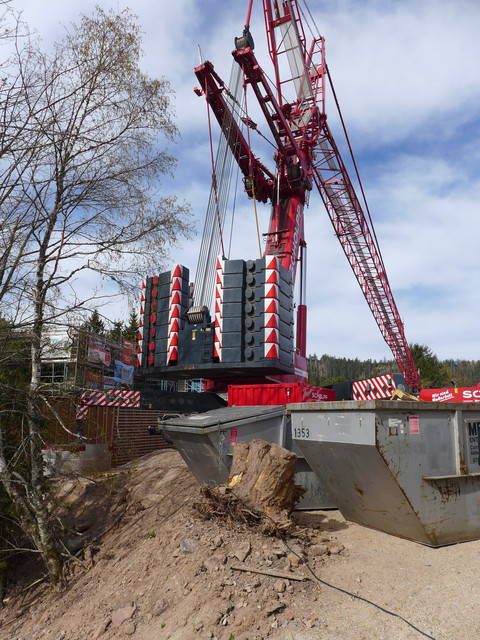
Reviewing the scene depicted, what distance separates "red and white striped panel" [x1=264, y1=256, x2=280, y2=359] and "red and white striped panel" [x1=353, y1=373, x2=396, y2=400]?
5.81 meters

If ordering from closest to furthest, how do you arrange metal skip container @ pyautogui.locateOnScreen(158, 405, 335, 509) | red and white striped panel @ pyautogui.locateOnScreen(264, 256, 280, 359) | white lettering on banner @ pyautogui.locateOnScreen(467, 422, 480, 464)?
1. white lettering on banner @ pyautogui.locateOnScreen(467, 422, 480, 464)
2. metal skip container @ pyautogui.locateOnScreen(158, 405, 335, 509)
3. red and white striped panel @ pyautogui.locateOnScreen(264, 256, 280, 359)

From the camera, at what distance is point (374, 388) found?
14.7 metres

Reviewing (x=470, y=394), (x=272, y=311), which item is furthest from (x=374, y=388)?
(x=272, y=311)

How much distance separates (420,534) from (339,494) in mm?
1095

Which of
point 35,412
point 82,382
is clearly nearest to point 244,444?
point 82,382

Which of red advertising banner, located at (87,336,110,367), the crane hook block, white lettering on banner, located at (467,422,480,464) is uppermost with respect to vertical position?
the crane hook block

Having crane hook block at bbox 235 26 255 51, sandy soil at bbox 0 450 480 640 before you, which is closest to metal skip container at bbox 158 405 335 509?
sandy soil at bbox 0 450 480 640

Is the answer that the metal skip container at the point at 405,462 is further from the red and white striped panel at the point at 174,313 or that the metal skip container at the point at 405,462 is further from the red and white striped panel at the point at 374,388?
the red and white striped panel at the point at 374,388

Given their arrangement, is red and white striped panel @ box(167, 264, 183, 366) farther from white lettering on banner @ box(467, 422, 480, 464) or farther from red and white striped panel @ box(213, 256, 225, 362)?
white lettering on banner @ box(467, 422, 480, 464)

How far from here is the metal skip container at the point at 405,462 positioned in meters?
5.03

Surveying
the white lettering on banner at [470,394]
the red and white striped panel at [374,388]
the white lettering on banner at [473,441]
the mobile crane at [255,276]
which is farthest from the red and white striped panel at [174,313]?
the white lettering on banner at [470,394]

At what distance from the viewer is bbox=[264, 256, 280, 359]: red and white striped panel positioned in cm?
909

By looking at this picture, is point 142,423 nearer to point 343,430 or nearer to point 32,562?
point 32,562

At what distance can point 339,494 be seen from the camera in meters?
6.00
